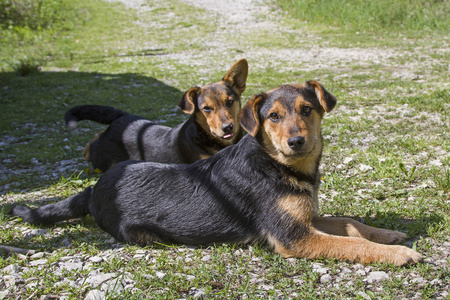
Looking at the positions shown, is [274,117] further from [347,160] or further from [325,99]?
[347,160]

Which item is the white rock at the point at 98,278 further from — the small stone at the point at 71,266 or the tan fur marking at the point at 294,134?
the tan fur marking at the point at 294,134

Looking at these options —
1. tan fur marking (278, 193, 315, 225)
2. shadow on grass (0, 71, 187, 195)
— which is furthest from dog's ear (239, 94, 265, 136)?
shadow on grass (0, 71, 187, 195)

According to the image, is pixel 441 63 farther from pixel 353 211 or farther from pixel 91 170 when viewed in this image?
pixel 91 170

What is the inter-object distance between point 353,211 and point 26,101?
948 cm

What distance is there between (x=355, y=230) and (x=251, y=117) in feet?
4.97

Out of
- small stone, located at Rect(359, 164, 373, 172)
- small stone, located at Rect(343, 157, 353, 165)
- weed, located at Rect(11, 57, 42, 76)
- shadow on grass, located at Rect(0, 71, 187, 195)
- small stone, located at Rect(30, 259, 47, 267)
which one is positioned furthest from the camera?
weed, located at Rect(11, 57, 42, 76)

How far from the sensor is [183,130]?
672cm

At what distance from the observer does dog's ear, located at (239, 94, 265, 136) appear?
13.7 ft

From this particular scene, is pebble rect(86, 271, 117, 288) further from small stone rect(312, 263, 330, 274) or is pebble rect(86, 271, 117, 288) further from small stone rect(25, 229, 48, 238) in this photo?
small stone rect(312, 263, 330, 274)

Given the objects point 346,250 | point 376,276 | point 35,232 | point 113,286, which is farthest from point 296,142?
point 35,232

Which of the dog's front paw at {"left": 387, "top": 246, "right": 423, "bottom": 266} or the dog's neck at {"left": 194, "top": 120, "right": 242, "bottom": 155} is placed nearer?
the dog's front paw at {"left": 387, "top": 246, "right": 423, "bottom": 266}

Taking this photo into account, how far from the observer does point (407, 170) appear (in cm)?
576

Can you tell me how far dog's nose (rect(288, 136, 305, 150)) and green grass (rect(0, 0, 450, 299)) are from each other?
3.46 feet

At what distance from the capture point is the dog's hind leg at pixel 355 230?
414 centimetres
